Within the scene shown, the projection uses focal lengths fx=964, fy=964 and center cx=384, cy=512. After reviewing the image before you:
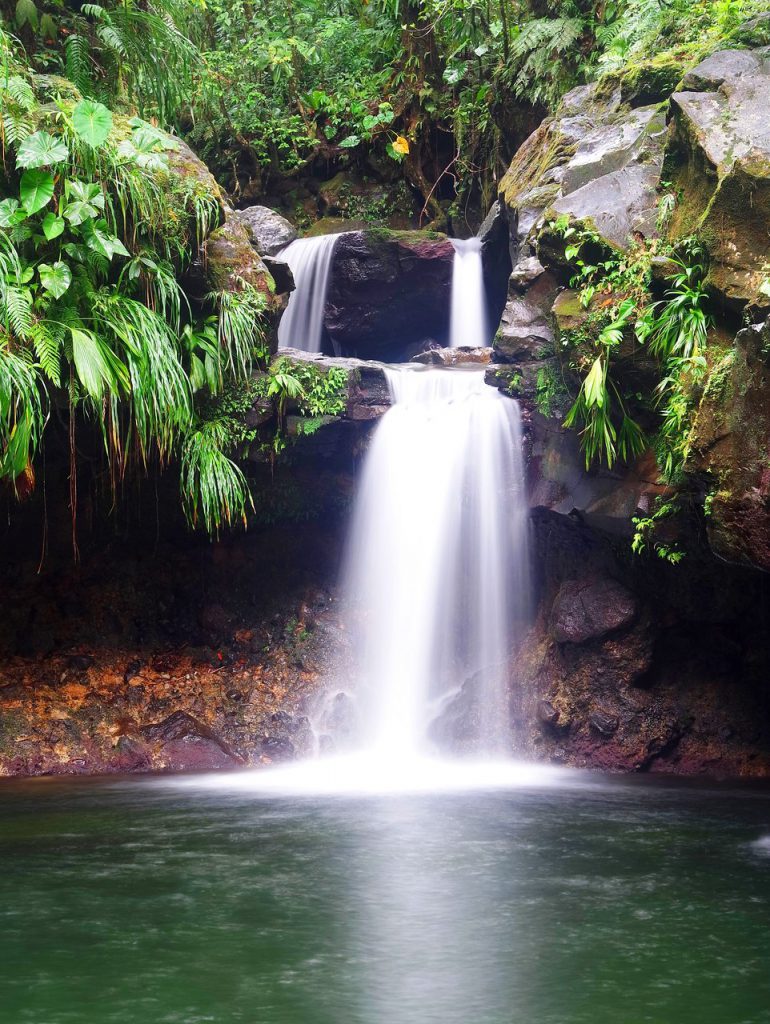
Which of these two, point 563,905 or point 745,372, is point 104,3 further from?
point 563,905

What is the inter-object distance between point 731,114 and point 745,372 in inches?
107

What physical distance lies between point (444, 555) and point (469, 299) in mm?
4675

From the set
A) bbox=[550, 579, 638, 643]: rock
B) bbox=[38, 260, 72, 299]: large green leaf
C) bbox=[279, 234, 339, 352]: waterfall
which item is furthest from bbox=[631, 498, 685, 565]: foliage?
bbox=[279, 234, 339, 352]: waterfall

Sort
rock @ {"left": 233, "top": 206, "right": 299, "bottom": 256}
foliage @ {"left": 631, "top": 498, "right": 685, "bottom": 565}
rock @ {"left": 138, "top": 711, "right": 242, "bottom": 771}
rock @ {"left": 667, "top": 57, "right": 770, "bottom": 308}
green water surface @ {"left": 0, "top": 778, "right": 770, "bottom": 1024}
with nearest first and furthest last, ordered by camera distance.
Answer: green water surface @ {"left": 0, "top": 778, "right": 770, "bottom": 1024}
rock @ {"left": 667, "top": 57, "right": 770, "bottom": 308}
foliage @ {"left": 631, "top": 498, "right": 685, "bottom": 565}
rock @ {"left": 138, "top": 711, "right": 242, "bottom": 771}
rock @ {"left": 233, "top": 206, "right": 299, "bottom": 256}

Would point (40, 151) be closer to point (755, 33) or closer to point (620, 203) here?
point (620, 203)

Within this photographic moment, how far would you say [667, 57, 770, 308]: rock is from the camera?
6.79 m

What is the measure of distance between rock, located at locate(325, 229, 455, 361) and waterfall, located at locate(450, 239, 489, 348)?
0.12m

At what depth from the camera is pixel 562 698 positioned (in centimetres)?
986

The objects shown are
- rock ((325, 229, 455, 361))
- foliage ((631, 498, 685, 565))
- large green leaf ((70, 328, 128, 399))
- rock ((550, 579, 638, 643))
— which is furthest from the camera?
rock ((325, 229, 455, 361))

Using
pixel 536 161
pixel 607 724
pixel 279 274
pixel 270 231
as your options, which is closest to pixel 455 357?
pixel 536 161

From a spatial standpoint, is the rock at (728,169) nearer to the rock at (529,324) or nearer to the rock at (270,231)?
the rock at (529,324)

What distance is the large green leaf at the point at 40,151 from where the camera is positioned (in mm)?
7566

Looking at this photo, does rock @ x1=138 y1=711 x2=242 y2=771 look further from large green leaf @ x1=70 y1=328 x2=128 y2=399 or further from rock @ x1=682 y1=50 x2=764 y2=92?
rock @ x1=682 y1=50 x2=764 y2=92

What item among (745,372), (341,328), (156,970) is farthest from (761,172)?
(341,328)
